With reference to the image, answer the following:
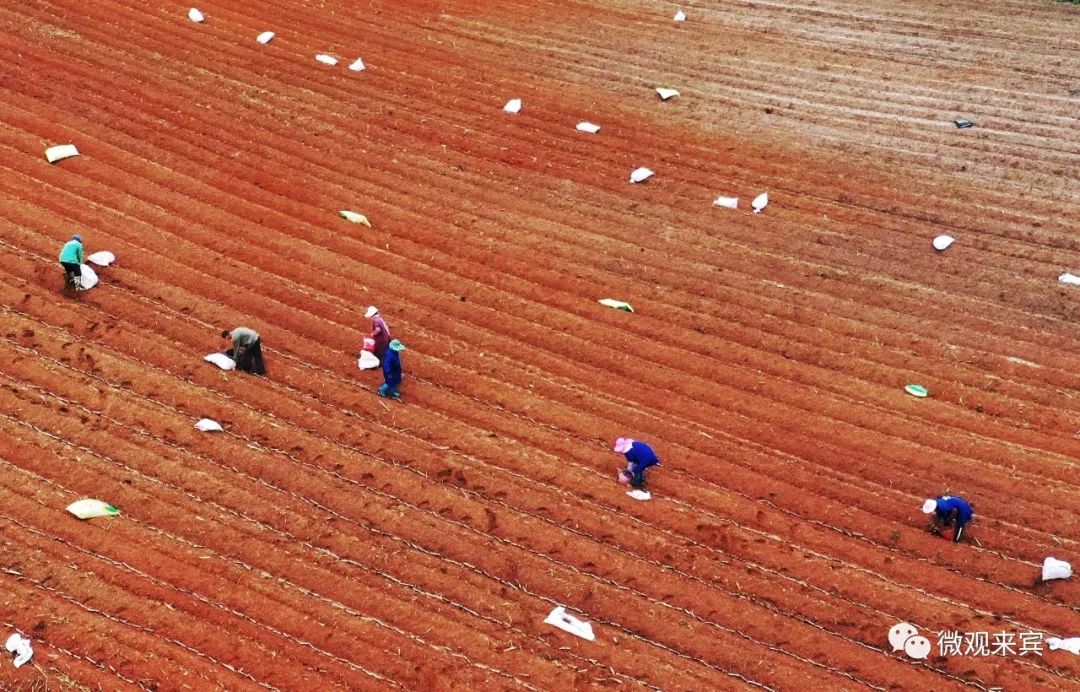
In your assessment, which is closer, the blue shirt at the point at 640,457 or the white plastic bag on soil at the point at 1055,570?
the white plastic bag on soil at the point at 1055,570

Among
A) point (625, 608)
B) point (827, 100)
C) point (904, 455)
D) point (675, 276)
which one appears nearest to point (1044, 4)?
point (827, 100)

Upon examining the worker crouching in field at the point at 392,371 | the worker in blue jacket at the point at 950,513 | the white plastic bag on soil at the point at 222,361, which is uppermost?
the worker in blue jacket at the point at 950,513

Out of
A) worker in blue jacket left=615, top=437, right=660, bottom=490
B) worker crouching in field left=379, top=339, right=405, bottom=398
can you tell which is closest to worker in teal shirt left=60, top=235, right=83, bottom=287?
worker crouching in field left=379, top=339, right=405, bottom=398

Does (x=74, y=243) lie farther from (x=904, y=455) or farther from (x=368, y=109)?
(x=904, y=455)

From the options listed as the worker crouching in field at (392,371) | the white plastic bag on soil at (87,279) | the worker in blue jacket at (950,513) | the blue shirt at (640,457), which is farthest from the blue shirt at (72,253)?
the worker in blue jacket at (950,513)

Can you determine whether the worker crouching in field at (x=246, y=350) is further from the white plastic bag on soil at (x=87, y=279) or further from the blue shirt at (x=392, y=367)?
the white plastic bag on soil at (x=87, y=279)

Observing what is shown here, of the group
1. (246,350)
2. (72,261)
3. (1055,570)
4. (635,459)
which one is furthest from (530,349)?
(1055,570)

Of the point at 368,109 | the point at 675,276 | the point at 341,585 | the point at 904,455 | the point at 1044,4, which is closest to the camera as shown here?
the point at 341,585
